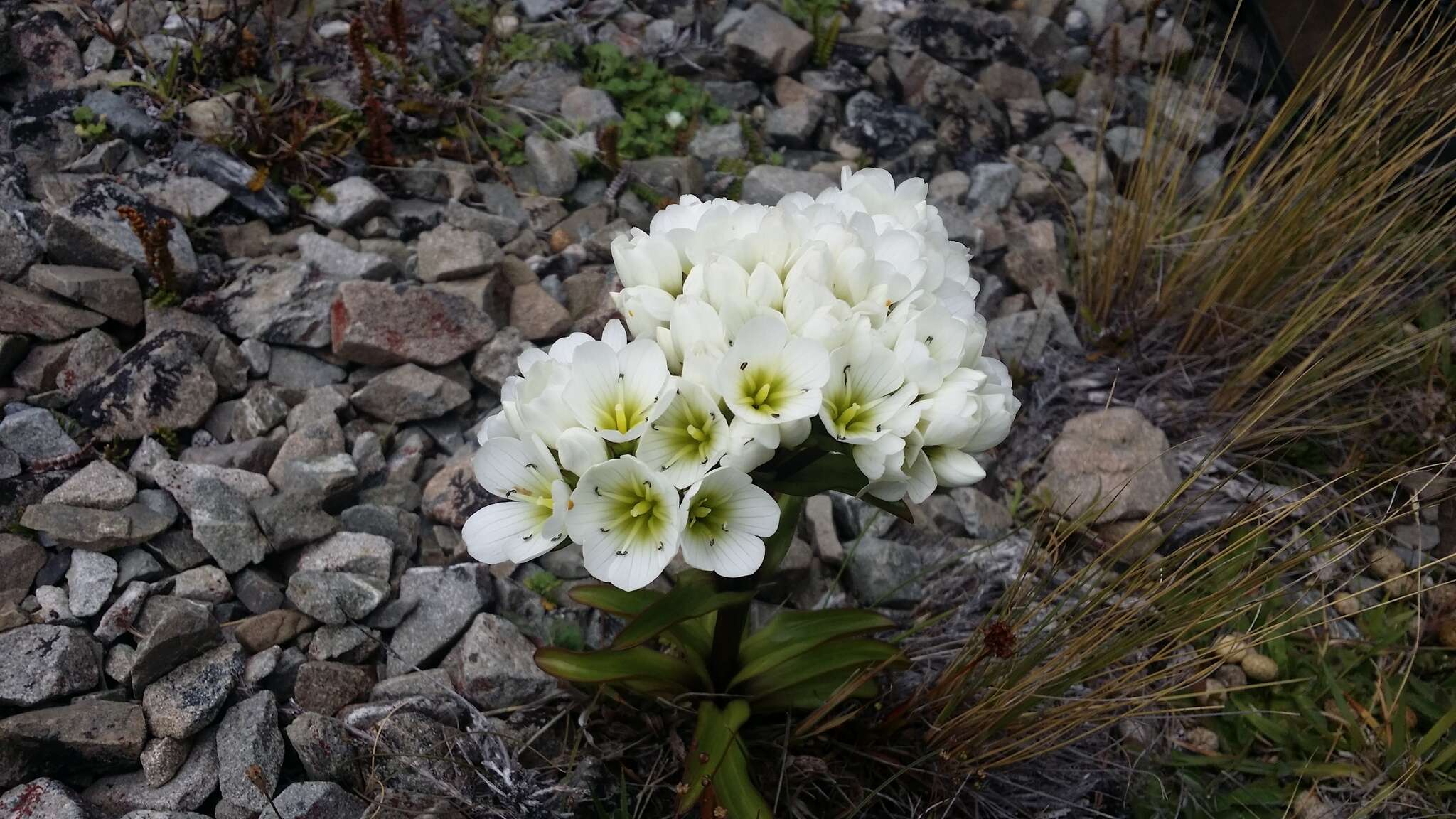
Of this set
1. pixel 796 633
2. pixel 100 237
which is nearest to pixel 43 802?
pixel 796 633

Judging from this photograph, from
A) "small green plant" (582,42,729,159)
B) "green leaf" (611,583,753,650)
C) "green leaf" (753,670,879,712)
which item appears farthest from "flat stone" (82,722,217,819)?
"small green plant" (582,42,729,159)

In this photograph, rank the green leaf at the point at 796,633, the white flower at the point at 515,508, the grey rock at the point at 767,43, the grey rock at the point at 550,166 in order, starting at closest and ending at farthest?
1. the white flower at the point at 515,508
2. the green leaf at the point at 796,633
3. the grey rock at the point at 550,166
4. the grey rock at the point at 767,43

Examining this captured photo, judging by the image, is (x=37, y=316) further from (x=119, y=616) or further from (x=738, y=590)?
(x=738, y=590)

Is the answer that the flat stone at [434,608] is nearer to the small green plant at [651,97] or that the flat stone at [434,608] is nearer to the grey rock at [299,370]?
the grey rock at [299,370]

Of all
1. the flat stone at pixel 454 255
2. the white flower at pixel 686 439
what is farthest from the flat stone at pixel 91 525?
the white flower at pixel 686 439

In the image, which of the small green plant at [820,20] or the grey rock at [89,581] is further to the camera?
the small green plant at [820,20]

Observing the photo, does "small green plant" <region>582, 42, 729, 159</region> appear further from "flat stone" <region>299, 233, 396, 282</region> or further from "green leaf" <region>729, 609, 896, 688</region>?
"green leaf" <region>729, 609, 896, 688</region>

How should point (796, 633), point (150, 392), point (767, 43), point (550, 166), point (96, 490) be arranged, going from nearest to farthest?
point (796, 633), point (96, 490), point (150, 392), point (550, 166), point (767, 43)

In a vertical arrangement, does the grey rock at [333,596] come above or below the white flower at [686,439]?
below
